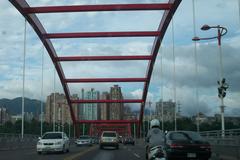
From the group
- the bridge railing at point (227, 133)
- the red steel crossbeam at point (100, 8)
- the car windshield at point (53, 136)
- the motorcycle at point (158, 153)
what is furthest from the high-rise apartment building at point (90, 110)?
the motorcycle at point (158, 153)

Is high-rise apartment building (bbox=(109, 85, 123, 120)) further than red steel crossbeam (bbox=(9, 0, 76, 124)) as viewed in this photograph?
Yes

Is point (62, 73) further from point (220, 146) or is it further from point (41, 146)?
point (220, 146)

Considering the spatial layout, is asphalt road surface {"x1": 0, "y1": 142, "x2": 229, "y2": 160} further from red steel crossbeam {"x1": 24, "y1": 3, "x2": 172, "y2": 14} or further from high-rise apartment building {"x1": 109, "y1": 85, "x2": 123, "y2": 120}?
high-rise apartment building {"x1": 109, "y1": 85, "x2": 123, "y2": 120}

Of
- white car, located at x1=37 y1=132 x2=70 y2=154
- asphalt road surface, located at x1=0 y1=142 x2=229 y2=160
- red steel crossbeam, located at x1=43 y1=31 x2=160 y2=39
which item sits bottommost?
asphalt road surface, located at x1=0 y1=142 x2=229 y2=160

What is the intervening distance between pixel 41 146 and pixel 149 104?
59.2 metres

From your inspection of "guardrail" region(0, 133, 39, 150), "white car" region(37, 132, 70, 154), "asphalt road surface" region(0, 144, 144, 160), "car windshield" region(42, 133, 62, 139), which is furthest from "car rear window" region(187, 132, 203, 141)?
"guardrail" region(0, 133, 39, 150)

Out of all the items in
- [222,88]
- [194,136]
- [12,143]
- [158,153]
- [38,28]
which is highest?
[38,28]

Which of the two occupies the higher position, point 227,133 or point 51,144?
point 227,133

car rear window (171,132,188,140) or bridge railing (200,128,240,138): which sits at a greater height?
car rear window (171,132,188,140)

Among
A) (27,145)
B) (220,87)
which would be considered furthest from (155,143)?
(27,145)

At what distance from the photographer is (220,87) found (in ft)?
104

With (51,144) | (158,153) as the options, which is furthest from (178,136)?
(51,144)

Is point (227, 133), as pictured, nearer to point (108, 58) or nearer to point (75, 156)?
point (75, 156)

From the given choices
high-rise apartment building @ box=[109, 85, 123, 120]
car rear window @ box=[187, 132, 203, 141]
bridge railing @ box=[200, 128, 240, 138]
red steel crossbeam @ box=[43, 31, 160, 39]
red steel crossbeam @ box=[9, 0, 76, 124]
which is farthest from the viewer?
high-rise apartment building @ box=[109, 85, 123, 120]
